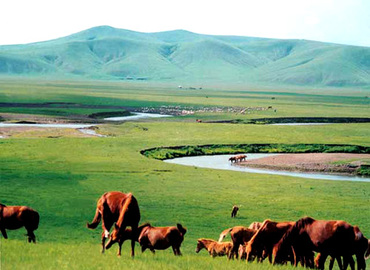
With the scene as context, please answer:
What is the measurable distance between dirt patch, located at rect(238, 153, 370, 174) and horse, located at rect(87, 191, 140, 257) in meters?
29.6

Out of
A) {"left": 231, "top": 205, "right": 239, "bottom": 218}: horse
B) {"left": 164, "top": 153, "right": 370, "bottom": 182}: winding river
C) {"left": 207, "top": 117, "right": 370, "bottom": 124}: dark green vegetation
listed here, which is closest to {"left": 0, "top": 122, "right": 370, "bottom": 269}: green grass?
{"left": 231, "top": 205, "right": 239, "bottom": 218}: horse

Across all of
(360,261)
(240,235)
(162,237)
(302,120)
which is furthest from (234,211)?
(302,120)

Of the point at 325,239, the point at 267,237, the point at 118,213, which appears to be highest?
the point at 118,213

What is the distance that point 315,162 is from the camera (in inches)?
1812

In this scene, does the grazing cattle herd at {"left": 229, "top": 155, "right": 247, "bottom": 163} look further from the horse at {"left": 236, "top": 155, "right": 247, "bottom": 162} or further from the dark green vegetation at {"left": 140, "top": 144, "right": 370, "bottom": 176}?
the dark green vegetation at {"left": 140, "top": 144, "right": 370, "bottom": 176}

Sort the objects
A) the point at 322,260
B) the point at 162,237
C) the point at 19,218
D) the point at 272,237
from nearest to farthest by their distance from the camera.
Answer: the point at 322,260, the point at 272,237, the point at 162,237, the point at 19,218

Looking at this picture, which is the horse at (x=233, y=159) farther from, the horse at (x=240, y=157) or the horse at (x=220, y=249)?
the horse at (x=220, y=249)

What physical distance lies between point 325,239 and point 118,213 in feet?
15.0

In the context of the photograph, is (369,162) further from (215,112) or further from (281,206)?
(215,112)

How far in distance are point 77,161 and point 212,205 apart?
15.6 metres

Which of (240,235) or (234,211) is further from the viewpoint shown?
(234,211)

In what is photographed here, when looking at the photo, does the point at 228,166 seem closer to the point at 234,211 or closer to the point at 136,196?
the point at 136,196

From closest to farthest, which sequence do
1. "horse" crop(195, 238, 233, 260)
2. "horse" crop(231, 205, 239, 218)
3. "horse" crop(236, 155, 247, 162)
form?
1. "horse" crop(195, 238, 233, 260)
2. "horse" crop(231, 205, 239, 218)
3. "horse" crop(236, 155, 247, 162)

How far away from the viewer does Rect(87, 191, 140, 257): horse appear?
1443 centimetres
